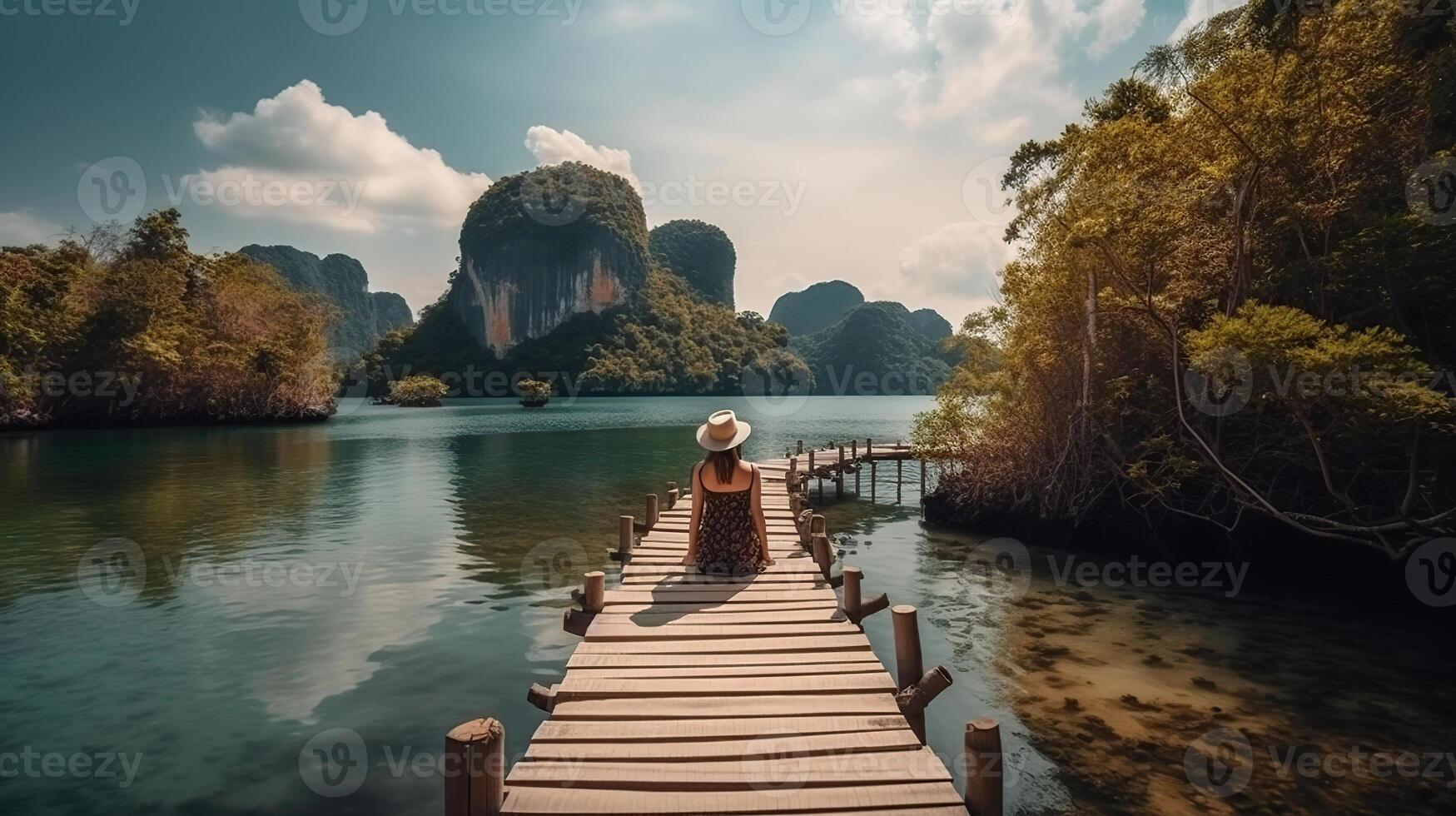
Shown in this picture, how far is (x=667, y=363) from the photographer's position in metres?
145

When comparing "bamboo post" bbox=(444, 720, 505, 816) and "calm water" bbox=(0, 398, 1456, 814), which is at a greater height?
"bamboo post" bbox=(444, 720, 505, 816)

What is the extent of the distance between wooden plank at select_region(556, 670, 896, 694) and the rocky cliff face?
149351mm

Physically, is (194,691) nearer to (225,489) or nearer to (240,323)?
(225,489)

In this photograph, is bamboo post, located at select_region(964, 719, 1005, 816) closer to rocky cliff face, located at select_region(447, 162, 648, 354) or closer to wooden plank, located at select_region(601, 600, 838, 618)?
wooden plank, located at select_region(601, 600, 838, 618)

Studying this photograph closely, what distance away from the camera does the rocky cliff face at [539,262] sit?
490 ft

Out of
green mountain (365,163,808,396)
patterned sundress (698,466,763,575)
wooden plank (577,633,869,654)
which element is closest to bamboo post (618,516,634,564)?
patterned sundress (698,466,763,575)

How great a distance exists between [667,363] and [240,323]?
304 ft

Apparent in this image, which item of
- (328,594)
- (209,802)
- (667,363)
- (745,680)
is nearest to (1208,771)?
(745,680)
